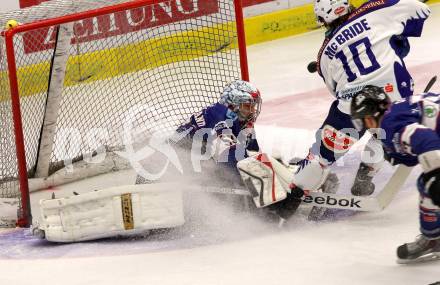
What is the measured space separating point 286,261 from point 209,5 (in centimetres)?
239

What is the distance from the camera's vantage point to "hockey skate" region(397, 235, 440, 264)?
11.1 ft

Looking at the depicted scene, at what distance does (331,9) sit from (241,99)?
0.58 meters

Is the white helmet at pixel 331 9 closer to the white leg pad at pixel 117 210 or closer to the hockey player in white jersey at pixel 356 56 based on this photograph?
the hockey player in white jersey at pixel 356 56

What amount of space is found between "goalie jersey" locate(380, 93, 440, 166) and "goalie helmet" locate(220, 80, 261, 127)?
1.04 metres

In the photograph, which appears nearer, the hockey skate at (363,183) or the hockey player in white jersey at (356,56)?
the hockey player in white jersey at (356,56)

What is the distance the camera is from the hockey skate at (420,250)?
3.37 meters

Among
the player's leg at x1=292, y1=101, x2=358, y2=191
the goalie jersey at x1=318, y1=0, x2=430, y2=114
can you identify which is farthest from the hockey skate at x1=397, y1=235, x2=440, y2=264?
the goalie jersey at x1=318, y1=0, x2=430, y2=114

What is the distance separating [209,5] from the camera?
5.58 m

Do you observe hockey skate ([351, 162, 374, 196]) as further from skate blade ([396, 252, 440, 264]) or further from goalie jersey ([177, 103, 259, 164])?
skate blade ([396, 252, 440, 264])

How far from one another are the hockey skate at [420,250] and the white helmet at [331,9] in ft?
4.02

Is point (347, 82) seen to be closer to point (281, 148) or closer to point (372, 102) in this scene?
point (372, 102)

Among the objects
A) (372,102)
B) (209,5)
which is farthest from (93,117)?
(372,102)

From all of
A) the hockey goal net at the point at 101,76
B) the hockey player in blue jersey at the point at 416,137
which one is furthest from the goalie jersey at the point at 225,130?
the hockey player in blue jersey at the point at 416,137

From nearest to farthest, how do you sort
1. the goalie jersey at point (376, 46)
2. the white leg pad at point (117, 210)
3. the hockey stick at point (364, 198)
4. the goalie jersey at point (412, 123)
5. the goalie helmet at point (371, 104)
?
the goalie jersey at point (412, 123) < the goalie helmet at point (371, 104) < the hockey stick at point (364, 198) < the white leg pad at point (117, 210) < the goalie jersey at point (376, 46)
